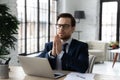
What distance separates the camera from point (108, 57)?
803 centimetres

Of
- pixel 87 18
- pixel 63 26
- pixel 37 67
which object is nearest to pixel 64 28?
pixel 63 26

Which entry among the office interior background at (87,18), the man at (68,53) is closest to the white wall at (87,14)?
the office interior background at (87,18)

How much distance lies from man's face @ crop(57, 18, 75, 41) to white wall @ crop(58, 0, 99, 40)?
6.04 meters

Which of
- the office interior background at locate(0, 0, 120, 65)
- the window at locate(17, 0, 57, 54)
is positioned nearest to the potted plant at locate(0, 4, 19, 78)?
the window at locate(17, 0, 57, 54)

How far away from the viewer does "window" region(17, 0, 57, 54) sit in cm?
616

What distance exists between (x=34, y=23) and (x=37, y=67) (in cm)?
500

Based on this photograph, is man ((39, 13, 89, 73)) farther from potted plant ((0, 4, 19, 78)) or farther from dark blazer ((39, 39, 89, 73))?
potted plant ((0, 4, 19, 78))

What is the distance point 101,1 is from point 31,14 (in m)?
3.02

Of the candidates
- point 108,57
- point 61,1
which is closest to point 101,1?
point 61,1

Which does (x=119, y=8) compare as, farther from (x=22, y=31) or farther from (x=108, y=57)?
(x=22, y=31)

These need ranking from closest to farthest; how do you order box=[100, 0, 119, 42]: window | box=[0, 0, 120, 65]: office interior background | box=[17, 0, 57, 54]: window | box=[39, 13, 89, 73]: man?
box=[39, 13, 89, 73]: man
box=[17, 0, 57, 54]: window
box=[0, 0, 120, 65]: office interior background
box=[100, 0, 119, 42]: window

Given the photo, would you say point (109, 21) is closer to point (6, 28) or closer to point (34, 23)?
point (34, 23)

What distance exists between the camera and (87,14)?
8.42 m

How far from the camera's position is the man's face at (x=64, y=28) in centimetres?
216
